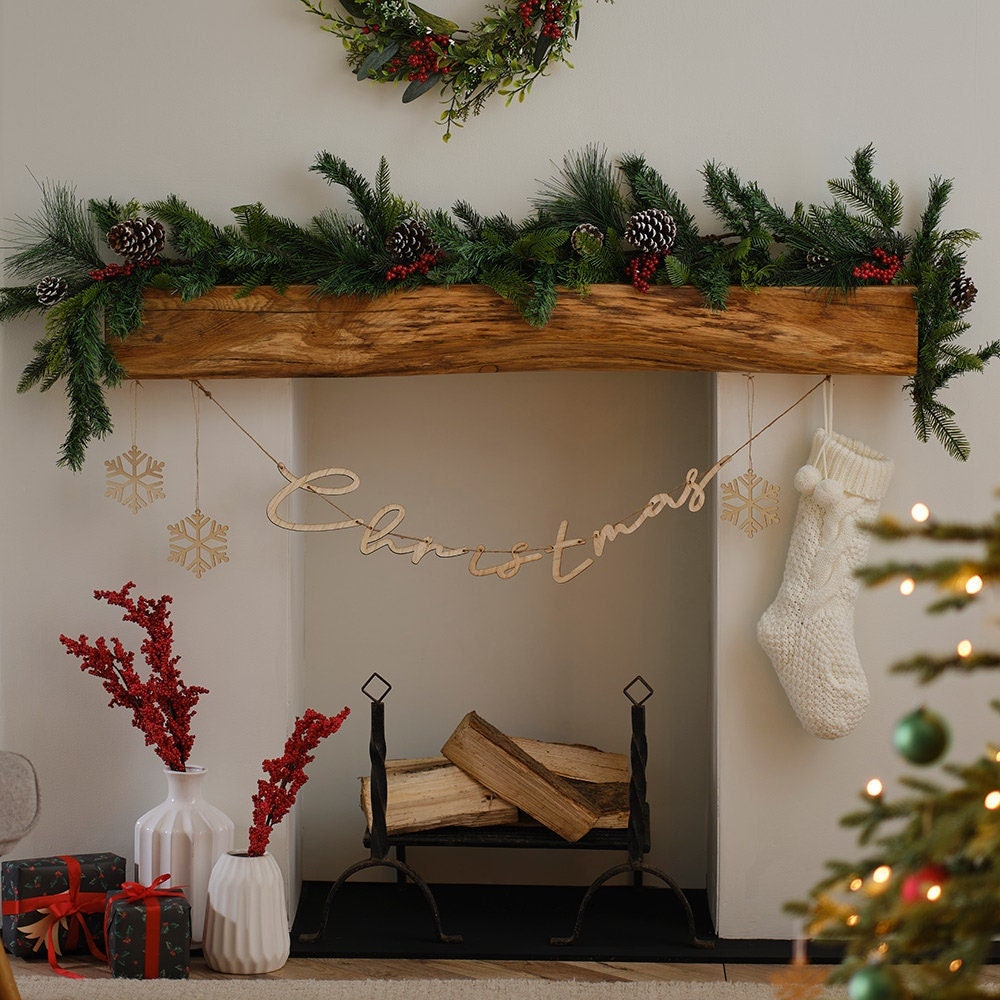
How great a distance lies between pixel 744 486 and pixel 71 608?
59.2 inches

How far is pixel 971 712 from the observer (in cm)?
258

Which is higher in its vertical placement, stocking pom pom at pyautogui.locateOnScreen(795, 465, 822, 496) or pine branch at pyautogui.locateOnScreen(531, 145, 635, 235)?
pine branch at pyautogui.locateOnScreen(531, 145, 635, 235)

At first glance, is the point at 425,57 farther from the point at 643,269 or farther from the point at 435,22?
the point at 643,269

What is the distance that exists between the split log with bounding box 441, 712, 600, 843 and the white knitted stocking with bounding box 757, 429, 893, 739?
0.53 meters

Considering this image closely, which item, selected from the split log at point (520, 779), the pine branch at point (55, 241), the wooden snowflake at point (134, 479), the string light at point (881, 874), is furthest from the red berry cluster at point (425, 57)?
the string light at point (881, 874)

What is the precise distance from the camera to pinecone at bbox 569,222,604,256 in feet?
7.88

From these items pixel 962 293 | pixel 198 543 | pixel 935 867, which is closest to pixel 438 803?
pixel 198 543

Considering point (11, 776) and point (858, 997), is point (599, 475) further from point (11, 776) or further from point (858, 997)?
point (858, 997)

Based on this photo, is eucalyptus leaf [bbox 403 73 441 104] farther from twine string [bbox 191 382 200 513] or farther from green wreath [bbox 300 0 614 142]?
twine string [bbox 191 382 200 513]

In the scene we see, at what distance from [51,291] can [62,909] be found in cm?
127

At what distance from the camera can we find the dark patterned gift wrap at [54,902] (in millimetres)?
2428

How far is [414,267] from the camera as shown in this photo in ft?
8.02

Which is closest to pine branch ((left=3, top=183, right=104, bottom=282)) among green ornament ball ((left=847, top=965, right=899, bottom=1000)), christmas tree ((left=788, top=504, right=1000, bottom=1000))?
christmas tree ((left=788, top=504, right=1000, bottom=1000))

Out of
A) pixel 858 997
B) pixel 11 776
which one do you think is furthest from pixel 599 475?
pixel 858 997
